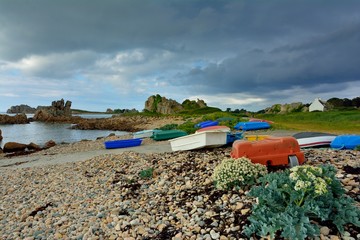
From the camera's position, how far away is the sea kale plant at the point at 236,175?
6.05m

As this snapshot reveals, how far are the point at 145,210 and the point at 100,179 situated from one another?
140 inches

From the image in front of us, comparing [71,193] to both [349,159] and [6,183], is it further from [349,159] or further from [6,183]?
[349,159]

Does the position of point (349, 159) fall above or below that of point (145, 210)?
above

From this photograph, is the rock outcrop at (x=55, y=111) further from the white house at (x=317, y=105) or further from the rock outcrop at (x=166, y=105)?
the white house at (x=317, y=105)

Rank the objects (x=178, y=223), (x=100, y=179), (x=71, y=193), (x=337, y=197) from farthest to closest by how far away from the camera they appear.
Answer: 1. (x=100, y=179)
2. (x=71, y=193)
3. (x=178, y=223)
4. (x=337, y=197)

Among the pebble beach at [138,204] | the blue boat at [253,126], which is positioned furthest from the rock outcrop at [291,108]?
the pebble beach at [138,204]

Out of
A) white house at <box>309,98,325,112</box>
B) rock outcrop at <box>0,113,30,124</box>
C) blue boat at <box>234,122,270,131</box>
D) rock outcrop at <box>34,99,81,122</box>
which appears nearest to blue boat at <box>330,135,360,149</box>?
blue boat at <box>234,122,270,131</box>

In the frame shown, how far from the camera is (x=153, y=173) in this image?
8.26 meters

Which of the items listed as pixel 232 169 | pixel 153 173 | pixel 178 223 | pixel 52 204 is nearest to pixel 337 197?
pixel 232 169

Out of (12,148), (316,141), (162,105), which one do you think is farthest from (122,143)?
(162,105)

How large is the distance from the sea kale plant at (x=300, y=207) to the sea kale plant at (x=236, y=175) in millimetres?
1374

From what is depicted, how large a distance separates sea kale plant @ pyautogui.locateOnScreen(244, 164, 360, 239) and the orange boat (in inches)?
96.7

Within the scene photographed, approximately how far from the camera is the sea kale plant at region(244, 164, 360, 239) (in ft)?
12.9

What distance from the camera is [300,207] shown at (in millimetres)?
4090
